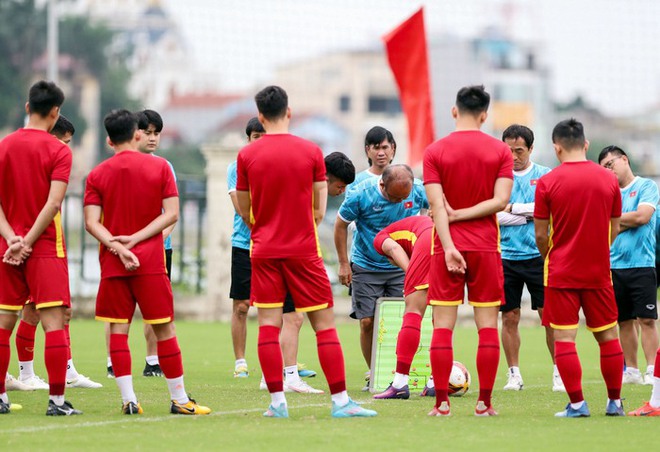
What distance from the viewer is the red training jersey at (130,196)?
815 centimetres

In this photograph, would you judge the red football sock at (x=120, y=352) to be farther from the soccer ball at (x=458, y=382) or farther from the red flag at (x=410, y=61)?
the red flag at (x=410, y=61)

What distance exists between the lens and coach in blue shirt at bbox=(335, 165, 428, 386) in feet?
33.8

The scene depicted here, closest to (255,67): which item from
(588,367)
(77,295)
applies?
(77,295)

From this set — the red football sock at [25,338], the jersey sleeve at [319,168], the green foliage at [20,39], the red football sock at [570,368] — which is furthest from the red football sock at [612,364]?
the green foliage at [20,39]

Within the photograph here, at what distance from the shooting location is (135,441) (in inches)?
283

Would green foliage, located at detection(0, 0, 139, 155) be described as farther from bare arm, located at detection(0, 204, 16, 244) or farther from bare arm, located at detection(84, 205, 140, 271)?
bare arm, located at detection(84, 205, 140, 271)

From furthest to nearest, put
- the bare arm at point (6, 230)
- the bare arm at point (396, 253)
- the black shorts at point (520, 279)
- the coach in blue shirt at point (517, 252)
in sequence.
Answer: the black shorts at point (520, 279) < the coach in blue shirt at point (517, 252) < the bare arm at point (396, 253) < the bare arm at point (6, 230)

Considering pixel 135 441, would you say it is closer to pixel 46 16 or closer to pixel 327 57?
A: pixel 46 16

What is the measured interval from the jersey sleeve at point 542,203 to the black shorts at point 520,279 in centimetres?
245

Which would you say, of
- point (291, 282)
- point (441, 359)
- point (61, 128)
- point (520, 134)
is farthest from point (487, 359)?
point (61, 128)

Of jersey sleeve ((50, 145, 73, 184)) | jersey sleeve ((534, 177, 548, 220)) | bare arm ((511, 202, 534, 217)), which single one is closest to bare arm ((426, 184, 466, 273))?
jersey sleeve ((534, 177, 548, 220))

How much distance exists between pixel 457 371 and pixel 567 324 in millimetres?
1811

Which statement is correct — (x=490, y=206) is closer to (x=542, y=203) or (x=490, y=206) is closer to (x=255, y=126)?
(x=542, y=203)

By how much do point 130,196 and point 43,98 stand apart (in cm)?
90
